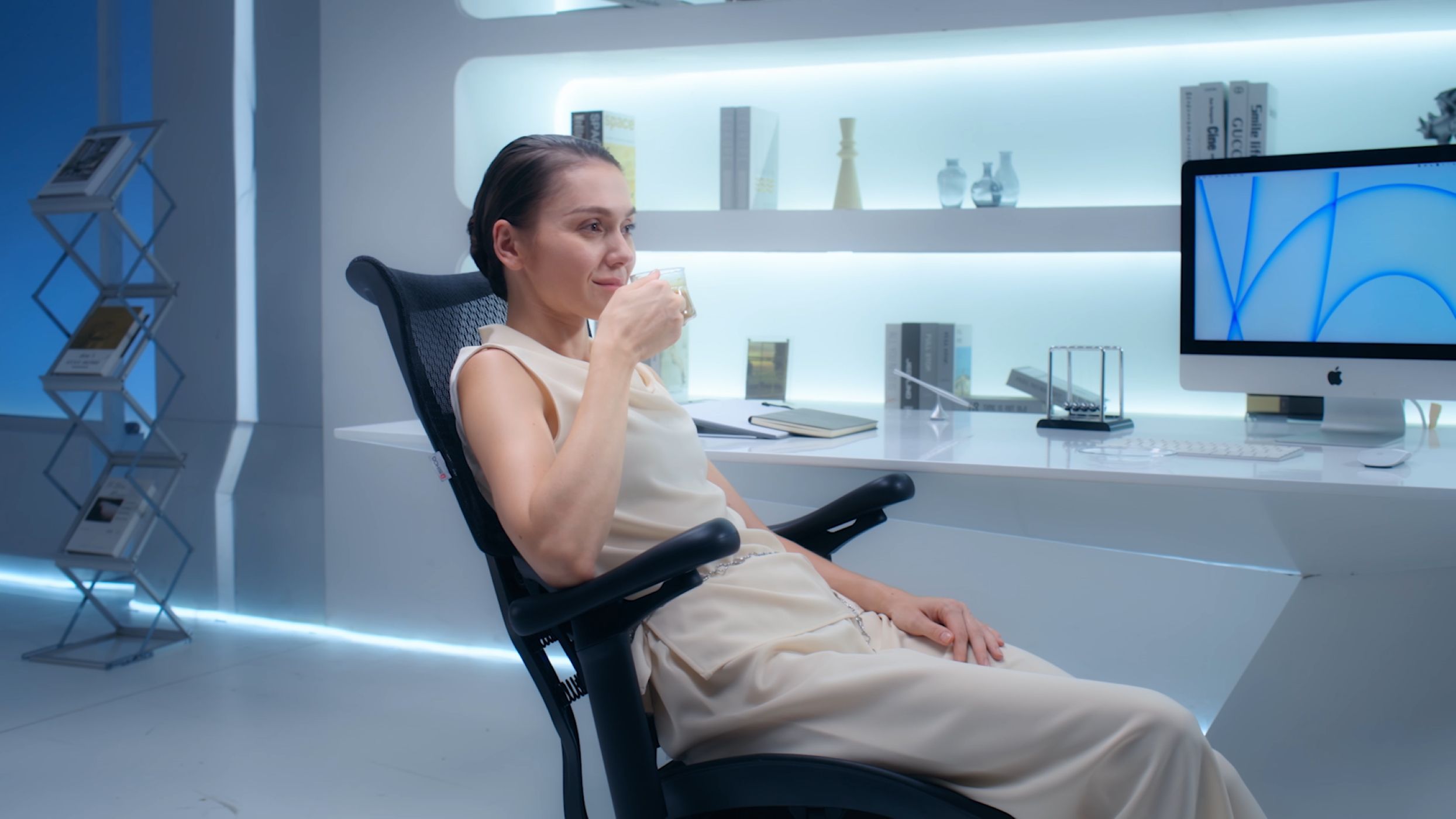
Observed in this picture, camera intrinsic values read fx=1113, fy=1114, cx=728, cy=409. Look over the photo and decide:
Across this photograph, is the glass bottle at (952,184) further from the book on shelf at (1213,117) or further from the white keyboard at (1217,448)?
the white keyboard at (1217,448)

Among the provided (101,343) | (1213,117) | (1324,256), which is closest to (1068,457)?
(1324,256)

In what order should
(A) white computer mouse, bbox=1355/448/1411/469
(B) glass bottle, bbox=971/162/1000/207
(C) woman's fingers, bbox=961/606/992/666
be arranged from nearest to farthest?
(C) woman's fingers, bbox=961/606/992/666, (A) white computer mouse, bbox=1355/448/1411/469, (B) glass bottle, bbox=971/162/1000/207

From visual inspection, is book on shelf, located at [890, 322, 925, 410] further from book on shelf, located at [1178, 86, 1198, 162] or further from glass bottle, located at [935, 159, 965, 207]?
book on shelf, located at [1178, 86, 1198, 162]

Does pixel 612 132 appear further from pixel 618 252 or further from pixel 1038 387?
pixel 618 252

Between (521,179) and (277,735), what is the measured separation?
1.87 metres

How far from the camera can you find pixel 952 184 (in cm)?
293

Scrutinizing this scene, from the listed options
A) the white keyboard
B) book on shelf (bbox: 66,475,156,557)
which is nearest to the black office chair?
the white keyboard

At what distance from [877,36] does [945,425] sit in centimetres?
107

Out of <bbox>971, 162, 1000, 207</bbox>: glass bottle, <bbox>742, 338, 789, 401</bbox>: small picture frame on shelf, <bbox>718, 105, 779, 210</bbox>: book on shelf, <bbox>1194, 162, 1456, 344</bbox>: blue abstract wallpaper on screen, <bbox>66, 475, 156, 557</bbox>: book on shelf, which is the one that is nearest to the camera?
<bbox>1194, 162, 1456, 344</bbox>: blue abstract wallpaper on screen

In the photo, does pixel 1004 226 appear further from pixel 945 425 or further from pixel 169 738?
pixel 169 738

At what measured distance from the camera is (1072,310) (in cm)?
310

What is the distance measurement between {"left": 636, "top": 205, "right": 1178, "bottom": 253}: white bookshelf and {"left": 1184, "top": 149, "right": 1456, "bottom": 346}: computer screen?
34 cm

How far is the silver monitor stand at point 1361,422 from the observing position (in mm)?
2189

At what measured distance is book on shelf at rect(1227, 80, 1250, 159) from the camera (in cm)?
262
